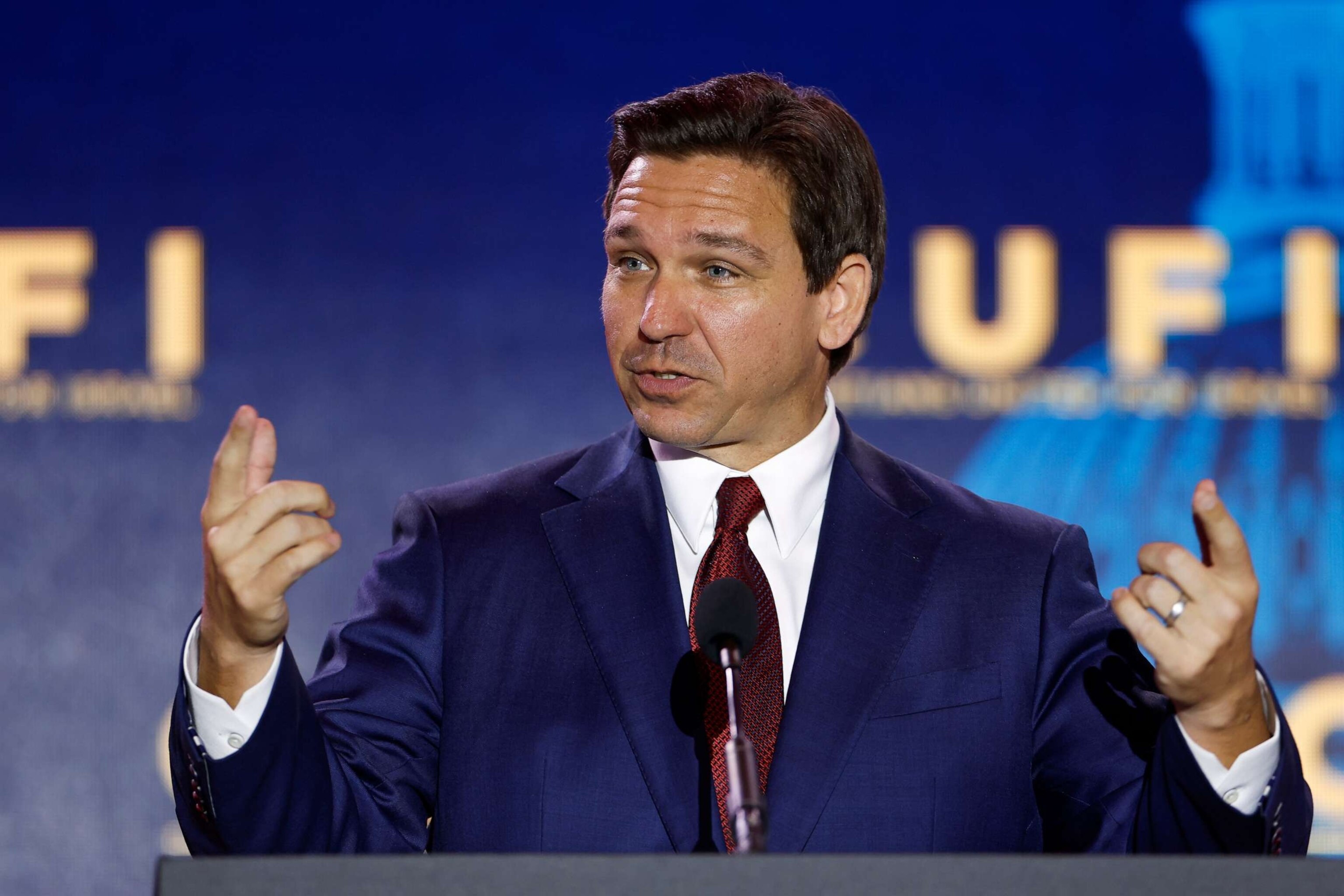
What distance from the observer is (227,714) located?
150cm

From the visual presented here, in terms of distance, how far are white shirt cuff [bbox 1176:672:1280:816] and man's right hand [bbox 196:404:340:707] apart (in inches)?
38.4

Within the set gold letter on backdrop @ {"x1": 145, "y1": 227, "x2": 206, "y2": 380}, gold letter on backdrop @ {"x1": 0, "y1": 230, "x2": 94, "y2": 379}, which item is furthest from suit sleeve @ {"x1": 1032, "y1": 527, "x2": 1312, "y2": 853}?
gold letter on backdrop @ {"x1": 0, "y1": 230, "x2": 94, "y2": 379}

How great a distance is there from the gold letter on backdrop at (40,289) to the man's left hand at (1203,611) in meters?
2.92

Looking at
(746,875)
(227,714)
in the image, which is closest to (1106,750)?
(746,875)

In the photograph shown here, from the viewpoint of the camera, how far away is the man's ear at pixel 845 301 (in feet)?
7.04

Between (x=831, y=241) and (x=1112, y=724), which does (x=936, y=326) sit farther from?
(x=1112, y=724)

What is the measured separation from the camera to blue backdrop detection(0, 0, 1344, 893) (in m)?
3.49

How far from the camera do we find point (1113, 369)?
3.52 meters

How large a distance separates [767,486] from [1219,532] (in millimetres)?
696

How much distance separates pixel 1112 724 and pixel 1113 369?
1838mm

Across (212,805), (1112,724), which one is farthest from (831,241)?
(212,805)

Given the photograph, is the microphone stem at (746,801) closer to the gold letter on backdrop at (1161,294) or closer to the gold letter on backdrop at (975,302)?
the gold letter on backdrop at (975,302)

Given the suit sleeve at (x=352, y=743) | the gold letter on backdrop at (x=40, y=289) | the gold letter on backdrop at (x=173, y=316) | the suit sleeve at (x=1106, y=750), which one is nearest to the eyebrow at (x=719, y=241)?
the suit sleeve at (x=352, y=743)

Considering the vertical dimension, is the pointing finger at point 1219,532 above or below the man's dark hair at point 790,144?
below
